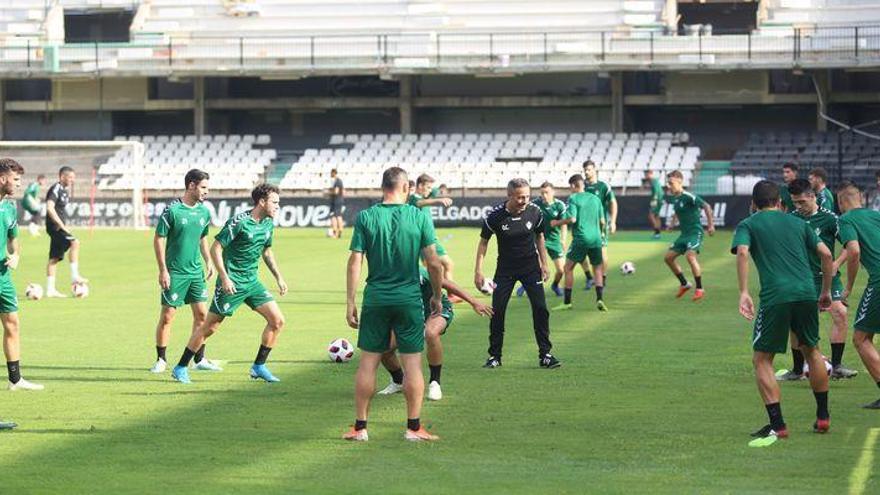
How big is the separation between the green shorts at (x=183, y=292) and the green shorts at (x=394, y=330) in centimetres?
453

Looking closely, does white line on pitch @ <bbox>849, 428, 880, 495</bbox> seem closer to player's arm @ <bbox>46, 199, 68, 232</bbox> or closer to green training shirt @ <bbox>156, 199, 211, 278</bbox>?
green training shirt @ <bbox>156, 199, 211, 278</bbox>

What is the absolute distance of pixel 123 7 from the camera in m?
60.4

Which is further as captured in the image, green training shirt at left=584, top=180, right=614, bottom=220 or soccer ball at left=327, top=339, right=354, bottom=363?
green training shirt at left=584, top=180, right=614, bottom=220

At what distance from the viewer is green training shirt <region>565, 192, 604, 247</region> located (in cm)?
2342

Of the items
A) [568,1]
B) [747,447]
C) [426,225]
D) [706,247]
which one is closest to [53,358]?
[426,225]

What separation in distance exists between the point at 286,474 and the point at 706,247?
29095mm

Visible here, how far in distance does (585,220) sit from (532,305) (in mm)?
7342

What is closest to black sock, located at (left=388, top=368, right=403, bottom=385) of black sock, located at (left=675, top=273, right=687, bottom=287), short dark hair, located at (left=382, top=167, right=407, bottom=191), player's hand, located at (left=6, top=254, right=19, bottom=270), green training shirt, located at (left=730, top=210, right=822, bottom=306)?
short dark hair, located at (left=382, top=167, right=407, bottom=191)

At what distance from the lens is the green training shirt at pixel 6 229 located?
45.6ft

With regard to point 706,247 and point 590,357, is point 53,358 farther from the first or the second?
point 706,247

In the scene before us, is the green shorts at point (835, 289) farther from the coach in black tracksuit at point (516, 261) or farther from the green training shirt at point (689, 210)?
the green training shirt at point (689, 210)

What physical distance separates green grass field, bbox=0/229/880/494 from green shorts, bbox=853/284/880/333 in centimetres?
74

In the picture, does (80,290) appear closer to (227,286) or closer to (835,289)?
(227,286)

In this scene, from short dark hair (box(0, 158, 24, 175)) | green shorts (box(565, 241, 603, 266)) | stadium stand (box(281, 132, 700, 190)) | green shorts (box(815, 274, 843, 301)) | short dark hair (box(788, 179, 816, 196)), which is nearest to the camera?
short dark hair (box(788, 179, 816, 196))
